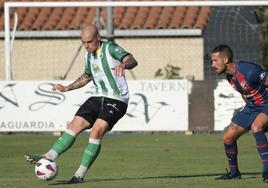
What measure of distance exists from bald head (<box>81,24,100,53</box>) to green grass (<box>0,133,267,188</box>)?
172cm

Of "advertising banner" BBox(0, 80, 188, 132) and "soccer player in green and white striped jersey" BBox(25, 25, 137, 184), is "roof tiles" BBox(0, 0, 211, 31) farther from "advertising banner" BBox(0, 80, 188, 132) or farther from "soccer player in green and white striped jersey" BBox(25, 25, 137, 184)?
"soccer player in green and white striped jersey" BBox(25, 25, 137, 184)

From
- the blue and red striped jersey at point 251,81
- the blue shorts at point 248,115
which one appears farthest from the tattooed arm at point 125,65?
the blue shorts at point 248,115

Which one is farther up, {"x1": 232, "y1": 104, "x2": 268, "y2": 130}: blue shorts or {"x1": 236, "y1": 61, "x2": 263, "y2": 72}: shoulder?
{"x1": 236, "y1": 61, "x2": 263, "y2": 72}: shoulder

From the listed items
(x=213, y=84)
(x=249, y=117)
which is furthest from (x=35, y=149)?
(x=249, y=117)

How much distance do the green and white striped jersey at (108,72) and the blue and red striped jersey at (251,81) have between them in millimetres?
1403

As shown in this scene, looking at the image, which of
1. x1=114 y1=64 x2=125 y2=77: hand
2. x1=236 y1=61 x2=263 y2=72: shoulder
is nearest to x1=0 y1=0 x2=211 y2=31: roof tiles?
x1=236 y1=61 x2=263 y2=72: shoulder

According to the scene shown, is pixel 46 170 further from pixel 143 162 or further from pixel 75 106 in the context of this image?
pixel 75 106

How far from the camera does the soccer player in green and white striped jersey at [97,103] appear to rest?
11.9 meters

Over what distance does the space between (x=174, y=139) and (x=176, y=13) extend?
1011cm

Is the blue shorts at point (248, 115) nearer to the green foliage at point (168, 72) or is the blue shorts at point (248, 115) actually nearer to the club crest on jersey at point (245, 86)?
the club crest on jersey at point (245, 86)

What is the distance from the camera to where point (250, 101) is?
12.0m

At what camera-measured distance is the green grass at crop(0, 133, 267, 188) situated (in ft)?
39.1

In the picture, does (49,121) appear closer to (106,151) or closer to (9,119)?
(9,119)

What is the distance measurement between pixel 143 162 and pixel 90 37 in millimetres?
4258
